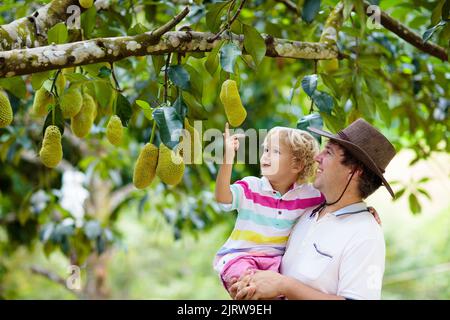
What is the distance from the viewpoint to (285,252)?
157cm

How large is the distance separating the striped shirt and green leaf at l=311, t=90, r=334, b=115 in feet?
0.91

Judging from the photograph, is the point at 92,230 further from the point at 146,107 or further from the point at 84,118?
the point at 146,107

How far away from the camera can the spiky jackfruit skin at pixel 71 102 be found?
1.60 m

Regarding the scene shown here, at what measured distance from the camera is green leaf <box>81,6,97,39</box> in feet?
5.71

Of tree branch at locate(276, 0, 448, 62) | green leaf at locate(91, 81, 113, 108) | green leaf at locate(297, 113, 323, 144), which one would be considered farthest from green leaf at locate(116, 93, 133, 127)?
tree branch at locate(276, 0, 448, 62)

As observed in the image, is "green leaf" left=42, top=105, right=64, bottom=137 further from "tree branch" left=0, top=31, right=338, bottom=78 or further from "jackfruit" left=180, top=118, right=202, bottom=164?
"jackfruit" left=180, top=118, right=202, bottom=164

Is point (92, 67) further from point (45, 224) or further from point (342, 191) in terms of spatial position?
point (45, 224)

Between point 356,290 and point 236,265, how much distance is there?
0.32 m

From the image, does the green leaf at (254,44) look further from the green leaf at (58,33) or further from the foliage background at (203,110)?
the green leaf at (58,33)

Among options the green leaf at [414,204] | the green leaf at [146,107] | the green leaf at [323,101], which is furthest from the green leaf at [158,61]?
the green leaf at [414,204]

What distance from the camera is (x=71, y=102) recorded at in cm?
161

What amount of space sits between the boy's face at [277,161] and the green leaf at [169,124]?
1.25ft

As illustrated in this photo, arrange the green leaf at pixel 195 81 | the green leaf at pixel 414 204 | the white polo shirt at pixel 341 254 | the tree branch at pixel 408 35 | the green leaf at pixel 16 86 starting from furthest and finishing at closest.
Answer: the green leaf at pixel 414 204 < the tree branch at pixel 408 35 < the green leaf at pixel 16 86 < the green leaf at pixel 195 81 < the white polo shirt at pixel 341 254

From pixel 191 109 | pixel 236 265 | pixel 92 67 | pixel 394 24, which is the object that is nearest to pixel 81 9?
pixel 92 67
